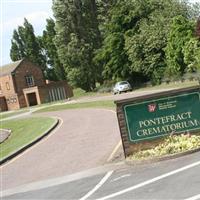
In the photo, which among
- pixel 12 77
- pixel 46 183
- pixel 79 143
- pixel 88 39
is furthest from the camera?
pixel 12 77

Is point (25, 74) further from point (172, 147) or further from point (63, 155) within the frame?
point (172, 147)

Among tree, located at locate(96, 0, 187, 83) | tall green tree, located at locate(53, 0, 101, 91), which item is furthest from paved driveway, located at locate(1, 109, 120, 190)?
tall green tree, located at locate(53, 0, 101, 91)

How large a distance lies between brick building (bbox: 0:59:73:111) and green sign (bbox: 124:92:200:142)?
7473cm

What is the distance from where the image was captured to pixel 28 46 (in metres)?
119

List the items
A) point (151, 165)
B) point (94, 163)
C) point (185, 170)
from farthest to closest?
point (94, 163) < point (151, 165) < point (185, 170)

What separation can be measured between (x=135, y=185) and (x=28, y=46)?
108315mm

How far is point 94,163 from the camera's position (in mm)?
16516

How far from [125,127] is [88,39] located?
6895 cm

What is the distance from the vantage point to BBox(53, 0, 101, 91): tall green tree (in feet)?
270

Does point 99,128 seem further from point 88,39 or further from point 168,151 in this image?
point 88,39

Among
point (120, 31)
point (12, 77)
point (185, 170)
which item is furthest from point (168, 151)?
point (12, 77)

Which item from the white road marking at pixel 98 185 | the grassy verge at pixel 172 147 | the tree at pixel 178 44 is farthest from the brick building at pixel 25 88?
the white road marking at pixel 98 185

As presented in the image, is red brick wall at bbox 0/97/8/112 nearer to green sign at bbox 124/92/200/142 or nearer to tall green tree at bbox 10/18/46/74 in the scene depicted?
tall green tree at bbox 10/18/46/74

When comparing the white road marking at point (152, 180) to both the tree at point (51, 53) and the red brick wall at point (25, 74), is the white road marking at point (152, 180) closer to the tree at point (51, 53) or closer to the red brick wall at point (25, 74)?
the red brick wall at point (25, 74)
